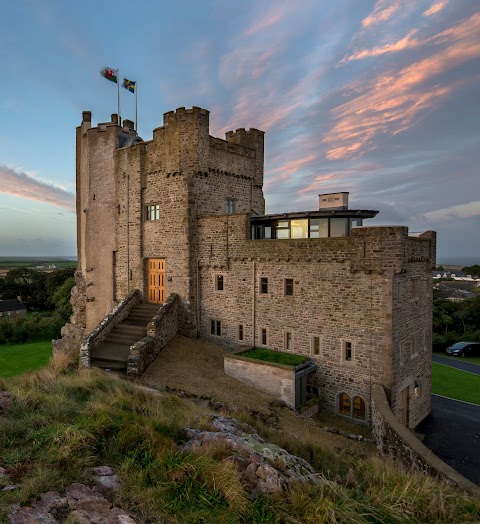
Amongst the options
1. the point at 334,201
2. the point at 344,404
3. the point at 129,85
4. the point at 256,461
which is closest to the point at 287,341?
the point at 344,404

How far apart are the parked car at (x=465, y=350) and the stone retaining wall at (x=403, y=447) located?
101 feet

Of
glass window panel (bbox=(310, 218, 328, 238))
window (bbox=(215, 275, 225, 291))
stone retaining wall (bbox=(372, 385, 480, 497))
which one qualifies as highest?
glass window panel (bbox=(310, 218, 328, 238))

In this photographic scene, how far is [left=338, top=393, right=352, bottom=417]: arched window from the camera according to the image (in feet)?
56.2

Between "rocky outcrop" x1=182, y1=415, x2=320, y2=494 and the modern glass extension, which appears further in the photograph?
the modern glass extension

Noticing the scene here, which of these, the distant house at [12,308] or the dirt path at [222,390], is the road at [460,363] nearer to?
the dirt path at [222,390]

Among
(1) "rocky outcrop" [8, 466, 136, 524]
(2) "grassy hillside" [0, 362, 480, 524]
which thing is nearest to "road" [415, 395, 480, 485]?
(2) "grassy hillside" [0, 362, 480, 524]

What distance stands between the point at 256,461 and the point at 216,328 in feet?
48.7

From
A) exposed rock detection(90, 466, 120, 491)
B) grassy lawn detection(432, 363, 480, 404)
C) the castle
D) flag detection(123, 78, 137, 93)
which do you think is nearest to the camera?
exposed rock detection(90, 466, 120, 491)

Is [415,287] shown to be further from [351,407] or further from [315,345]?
[351,407]

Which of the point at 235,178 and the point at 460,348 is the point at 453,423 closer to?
the point at 235,178

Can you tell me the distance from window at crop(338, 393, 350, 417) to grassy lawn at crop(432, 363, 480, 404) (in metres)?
11.9

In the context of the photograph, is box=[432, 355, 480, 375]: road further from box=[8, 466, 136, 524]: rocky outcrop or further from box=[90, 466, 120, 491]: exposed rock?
box=[8, 466, 136, 524]: rocky outcrop

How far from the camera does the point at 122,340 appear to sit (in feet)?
66.3

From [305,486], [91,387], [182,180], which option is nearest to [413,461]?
[305,486]
